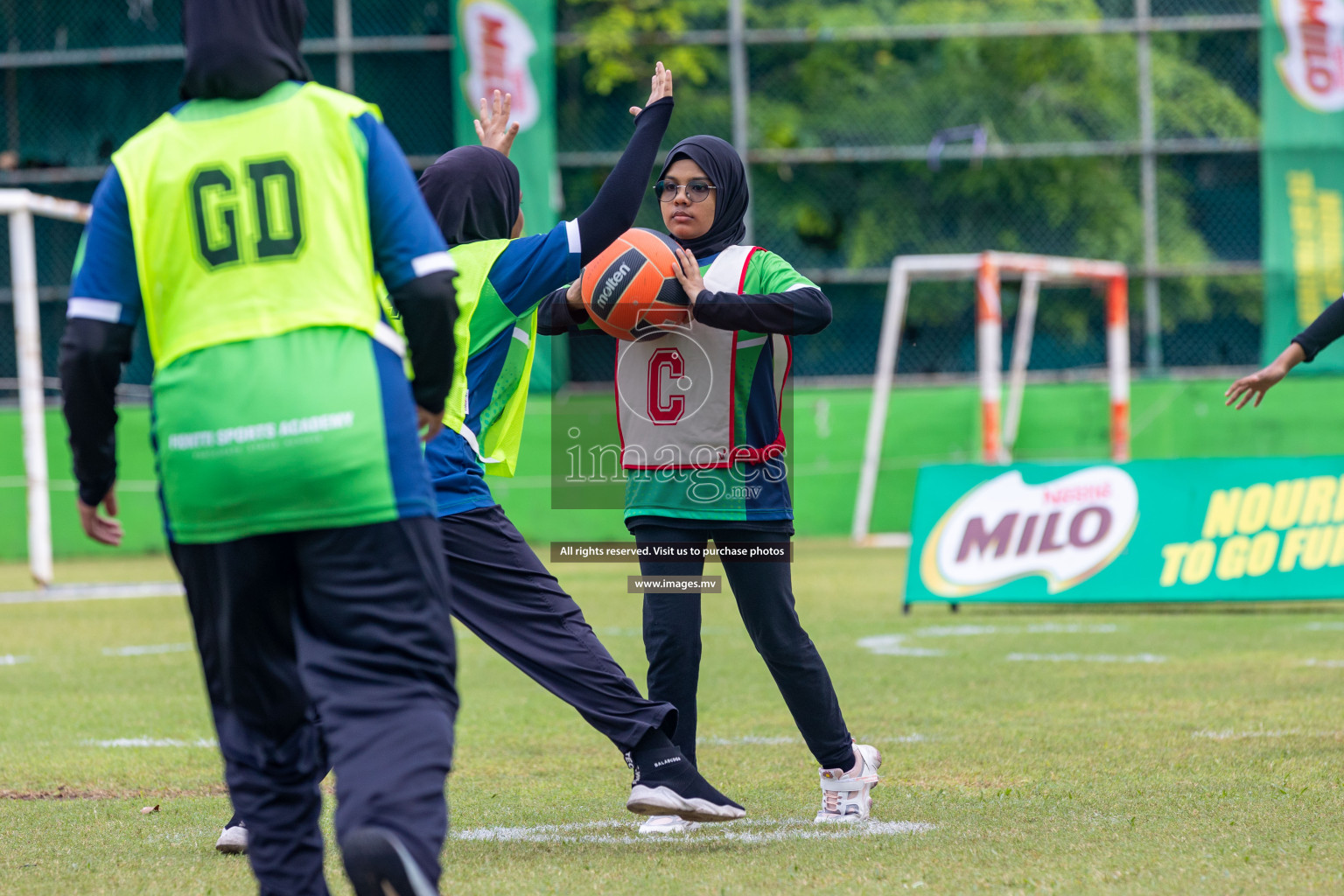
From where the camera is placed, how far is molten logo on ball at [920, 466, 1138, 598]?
426 inches

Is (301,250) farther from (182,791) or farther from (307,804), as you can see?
(182,791)

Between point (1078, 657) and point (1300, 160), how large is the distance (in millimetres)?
14467

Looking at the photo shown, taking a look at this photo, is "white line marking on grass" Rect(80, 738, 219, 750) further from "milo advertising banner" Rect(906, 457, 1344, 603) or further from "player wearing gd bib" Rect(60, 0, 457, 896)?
"milo advertising banner" Rect(906, 457, 1344, 603)

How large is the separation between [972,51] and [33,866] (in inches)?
791

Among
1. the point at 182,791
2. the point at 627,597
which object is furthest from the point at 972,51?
the point at 182,791

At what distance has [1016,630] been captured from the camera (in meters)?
10.1

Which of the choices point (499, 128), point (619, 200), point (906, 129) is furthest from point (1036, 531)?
point (906, 129)

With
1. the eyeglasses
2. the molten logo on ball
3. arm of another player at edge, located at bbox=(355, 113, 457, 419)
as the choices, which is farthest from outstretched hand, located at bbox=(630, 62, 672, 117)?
the molten logo on ball

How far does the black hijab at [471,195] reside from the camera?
170 inches

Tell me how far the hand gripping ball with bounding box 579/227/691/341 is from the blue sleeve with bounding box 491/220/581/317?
55 cm

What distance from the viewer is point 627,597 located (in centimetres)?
1259

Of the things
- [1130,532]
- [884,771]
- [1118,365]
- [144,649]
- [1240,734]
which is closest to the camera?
[884,771]

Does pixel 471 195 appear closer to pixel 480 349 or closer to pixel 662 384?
pixel 480 349

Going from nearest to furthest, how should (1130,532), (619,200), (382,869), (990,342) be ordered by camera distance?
(382,869) → (619,200) → (1130,532) → (990,342)
